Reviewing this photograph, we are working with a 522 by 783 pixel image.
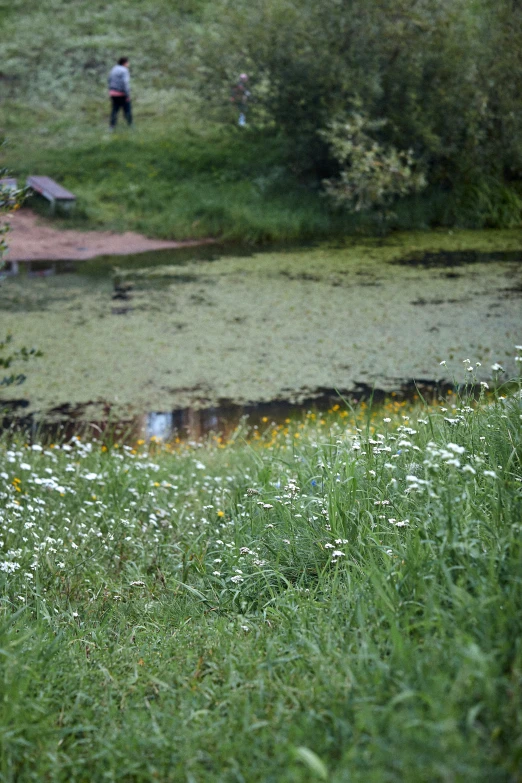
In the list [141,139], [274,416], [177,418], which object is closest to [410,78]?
[141,139]

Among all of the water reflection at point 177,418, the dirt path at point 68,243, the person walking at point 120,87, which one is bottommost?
the water reflection at point 177,418

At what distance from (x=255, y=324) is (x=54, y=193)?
21.7 ft

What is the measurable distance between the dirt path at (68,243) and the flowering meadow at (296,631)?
30.7 ft

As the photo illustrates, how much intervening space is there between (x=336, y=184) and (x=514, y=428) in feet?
35.4

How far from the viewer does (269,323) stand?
8.88m

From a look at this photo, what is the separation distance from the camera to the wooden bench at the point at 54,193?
45.6ft

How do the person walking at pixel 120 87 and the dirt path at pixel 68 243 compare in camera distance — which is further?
the person walking at pixel 120 87

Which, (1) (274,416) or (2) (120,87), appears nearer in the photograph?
(1) (274,416)

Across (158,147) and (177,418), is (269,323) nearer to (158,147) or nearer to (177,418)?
(177,418)

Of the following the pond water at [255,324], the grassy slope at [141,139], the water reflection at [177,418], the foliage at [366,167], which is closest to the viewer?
the water reflection at [177,418]

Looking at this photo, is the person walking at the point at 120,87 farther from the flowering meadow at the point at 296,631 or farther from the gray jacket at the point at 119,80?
the flowering meadow at the point at 296,631

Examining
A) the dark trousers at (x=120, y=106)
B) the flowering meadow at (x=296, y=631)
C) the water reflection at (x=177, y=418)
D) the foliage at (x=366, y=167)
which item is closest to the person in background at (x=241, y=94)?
the foliage at (x=366, y=167)

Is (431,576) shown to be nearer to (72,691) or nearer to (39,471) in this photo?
(72,691)

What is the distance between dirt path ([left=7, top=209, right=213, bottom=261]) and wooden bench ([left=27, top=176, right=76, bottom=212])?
41 cm
